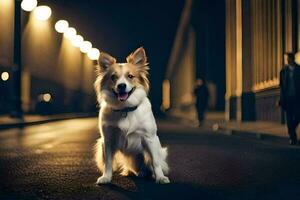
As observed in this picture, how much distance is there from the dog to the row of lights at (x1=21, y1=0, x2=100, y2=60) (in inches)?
534

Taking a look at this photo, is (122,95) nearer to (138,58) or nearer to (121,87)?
(121,87)

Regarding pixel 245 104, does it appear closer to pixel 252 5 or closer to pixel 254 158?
pixel 252 5

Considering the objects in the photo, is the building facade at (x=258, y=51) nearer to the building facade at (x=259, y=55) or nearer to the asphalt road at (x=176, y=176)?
the building facade at (x=259, y=55)

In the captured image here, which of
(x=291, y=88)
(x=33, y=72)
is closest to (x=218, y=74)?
(x=33, y=72)

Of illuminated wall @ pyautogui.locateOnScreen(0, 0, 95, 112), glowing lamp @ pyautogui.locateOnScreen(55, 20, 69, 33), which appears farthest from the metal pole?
glowing lamp @ pyautogui.locateOnScreen(55, 20, 69, 33)

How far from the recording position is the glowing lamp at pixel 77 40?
34.3 metres

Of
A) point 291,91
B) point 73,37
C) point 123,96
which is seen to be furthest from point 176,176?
point 73,37

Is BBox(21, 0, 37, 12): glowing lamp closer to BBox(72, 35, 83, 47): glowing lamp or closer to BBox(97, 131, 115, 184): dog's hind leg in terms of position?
BBox(72, 35, 83, 47): glowing lamp

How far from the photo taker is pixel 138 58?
5.88 metres

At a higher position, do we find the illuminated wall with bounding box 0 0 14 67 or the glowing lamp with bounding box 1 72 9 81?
the illuminated wall with bounding box 0 0 14 67

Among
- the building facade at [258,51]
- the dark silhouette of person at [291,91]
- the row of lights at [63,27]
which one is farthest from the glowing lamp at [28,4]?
the dark silhouette of person at [291,91]

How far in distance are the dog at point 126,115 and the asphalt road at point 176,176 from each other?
0.94ft

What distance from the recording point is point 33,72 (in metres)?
36.1

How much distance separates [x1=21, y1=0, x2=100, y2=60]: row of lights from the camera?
23.2 metres
